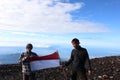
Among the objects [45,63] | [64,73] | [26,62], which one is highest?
[26,62]

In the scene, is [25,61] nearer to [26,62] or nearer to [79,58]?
[26,62]

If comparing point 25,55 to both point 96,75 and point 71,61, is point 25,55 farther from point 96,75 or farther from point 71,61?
point 96,75

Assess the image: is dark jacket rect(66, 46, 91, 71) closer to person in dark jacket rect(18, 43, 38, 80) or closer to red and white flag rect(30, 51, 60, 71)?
red and white flag rect(30, 51, 60, 71)

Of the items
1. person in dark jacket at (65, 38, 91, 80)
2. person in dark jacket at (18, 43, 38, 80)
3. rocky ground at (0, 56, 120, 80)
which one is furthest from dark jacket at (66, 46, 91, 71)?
rocky ground at (0, 56, 120, 80)

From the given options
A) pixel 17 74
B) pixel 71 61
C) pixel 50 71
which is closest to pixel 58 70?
pixel 50 71

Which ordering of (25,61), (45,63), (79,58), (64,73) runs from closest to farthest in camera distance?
(79,58)
(25,61)
(45,63)
(64,73)

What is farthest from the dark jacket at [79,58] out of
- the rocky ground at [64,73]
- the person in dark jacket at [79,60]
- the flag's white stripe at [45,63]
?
the rocky ground at [64,73]

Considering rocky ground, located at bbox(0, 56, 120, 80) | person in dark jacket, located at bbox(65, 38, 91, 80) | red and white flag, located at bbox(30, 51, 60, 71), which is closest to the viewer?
person in dark jacket, located at bbox(65, 38, 91, 80)

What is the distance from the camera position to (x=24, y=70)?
19188 millimetres

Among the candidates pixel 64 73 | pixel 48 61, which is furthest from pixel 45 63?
pixel 64 73

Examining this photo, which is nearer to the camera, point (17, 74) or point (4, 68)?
point (17, 74)

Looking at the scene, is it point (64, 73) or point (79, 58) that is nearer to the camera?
point (79, 58)

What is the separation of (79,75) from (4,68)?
16117mm

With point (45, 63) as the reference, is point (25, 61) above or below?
above
